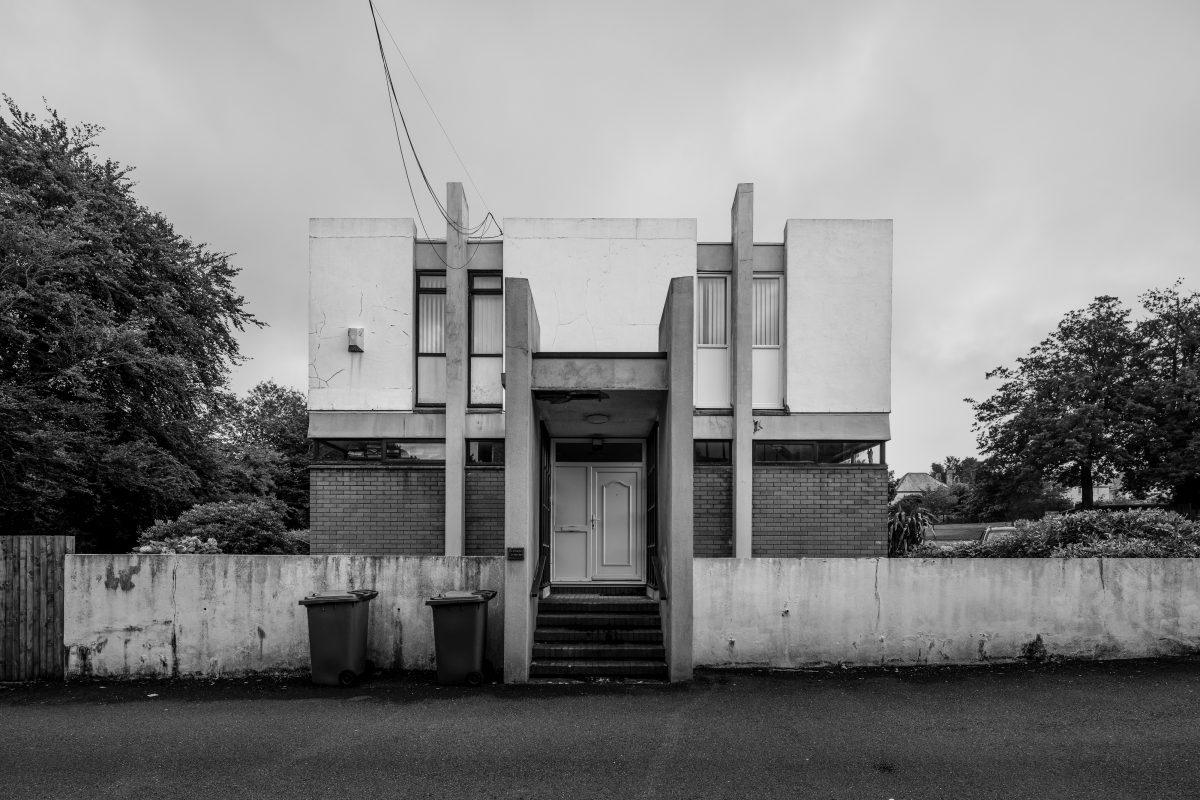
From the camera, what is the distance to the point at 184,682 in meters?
8.30

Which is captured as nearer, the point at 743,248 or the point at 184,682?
the point at 184,682

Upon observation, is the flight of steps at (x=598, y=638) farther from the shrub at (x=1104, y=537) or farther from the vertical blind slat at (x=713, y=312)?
the shrub at (x=1104, y=537)

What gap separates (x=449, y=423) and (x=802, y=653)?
6.28 m

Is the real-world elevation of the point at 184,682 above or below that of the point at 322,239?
below

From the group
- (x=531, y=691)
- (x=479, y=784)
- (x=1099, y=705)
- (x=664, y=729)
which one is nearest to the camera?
(x=479, y=784)

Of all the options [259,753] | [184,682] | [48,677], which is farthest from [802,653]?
[48,677]

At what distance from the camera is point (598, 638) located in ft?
28.6

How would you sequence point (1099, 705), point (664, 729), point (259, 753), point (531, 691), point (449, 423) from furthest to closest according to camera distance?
1. point (449, 423)
2. point (531, 691)
3. point (1099, 705)
4. point (664, 729)
5. point (259, 753)

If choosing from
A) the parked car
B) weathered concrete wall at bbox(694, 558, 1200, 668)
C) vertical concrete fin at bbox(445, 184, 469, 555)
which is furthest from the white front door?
the parked car

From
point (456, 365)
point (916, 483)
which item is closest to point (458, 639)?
point (456, 365)

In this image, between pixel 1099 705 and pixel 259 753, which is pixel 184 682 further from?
pixel 1099 705

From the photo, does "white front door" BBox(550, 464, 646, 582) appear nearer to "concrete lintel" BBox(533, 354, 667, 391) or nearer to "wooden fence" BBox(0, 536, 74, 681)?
"concrete lintel" BBox(533, 354, 667, 391)

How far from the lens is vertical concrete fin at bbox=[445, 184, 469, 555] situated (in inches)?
445

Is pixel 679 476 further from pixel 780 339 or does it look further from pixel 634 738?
pixel 780 339
